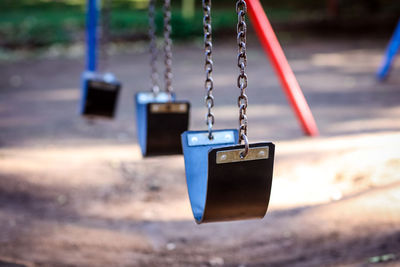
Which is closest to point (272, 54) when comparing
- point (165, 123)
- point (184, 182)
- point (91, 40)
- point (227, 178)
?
point (184, 182)

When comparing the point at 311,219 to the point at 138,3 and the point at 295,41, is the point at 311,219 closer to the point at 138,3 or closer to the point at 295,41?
the point at 295,41

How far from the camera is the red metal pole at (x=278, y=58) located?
13.5ft

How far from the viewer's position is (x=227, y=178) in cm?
163

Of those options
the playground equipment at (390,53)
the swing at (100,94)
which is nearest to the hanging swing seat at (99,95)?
the swing at (100,94)

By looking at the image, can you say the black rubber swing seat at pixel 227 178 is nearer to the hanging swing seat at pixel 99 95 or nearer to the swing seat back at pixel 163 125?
the swing seat back at pixel 163 125

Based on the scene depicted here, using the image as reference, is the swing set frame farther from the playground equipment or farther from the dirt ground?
the playground equipment

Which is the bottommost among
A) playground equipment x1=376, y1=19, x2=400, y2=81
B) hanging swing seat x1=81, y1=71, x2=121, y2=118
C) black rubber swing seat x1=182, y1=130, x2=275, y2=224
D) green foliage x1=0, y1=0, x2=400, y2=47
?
green foliage x1=0, y1=0, x2=400, y2=47

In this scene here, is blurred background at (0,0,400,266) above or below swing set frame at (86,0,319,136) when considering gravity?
below

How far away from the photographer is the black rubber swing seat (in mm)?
1589

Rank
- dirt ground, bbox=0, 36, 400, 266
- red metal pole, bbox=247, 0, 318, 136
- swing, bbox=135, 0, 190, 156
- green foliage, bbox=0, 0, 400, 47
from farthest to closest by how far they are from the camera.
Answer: green foliage, bbox=0, 0, 400, 47
red metal pole, bbox=247, 0, 318, 136
dirt ground, bbox=0, 36, 400, 266
swing, bbox=135, 0, 190, 156

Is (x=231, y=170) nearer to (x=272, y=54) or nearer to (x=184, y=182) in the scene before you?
(x=184, y=182)

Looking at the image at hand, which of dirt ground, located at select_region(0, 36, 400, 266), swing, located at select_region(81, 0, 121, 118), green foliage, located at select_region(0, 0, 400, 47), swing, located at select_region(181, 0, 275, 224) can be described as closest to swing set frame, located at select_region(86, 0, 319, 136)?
dirt ground, located at select_region(0, 36, 400, 266)

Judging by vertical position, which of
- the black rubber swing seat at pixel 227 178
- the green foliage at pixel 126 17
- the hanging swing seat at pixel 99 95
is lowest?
the green foliage at pixel 126 17

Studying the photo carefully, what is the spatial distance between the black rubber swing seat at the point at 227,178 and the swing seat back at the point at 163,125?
0.63 metres
